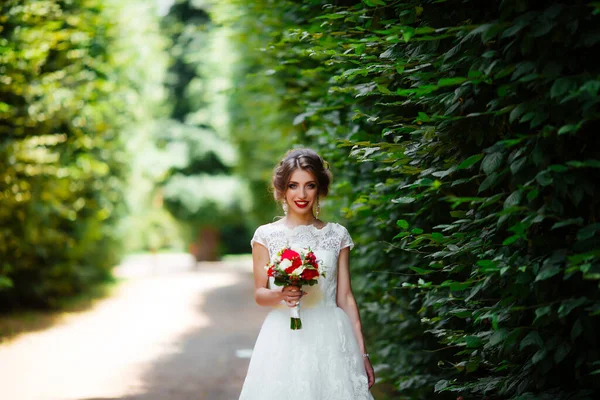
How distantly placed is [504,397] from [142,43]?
18.9 meters

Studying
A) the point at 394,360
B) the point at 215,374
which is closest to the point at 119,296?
the point at 215,374

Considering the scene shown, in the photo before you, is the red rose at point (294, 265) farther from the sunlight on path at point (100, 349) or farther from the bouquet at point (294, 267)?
the sunlight on path at point (100, 349)

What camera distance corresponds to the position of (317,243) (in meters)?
4.27

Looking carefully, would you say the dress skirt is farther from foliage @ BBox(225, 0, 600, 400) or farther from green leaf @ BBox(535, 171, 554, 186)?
green leaf @ BBox(535, 171, 554, 186)

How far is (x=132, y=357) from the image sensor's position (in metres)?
10.3

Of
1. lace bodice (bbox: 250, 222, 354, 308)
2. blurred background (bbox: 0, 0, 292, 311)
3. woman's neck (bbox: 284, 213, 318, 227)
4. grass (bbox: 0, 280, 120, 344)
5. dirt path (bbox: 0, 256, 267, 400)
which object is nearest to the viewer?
lace bodice (bbox: 250, 222, 354, 308)

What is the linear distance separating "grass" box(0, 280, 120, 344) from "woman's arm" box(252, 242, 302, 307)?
878 centimetres

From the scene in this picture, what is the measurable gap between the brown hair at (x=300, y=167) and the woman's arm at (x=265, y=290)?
40 cm

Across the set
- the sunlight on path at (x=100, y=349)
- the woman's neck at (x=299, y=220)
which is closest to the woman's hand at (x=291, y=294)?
the woman's neck at (x=299, y=220)

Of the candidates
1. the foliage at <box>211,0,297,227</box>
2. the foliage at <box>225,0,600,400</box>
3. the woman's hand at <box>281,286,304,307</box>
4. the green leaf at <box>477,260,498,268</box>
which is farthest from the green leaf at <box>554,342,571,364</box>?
the foliage at <box>211,0,297,227</box>

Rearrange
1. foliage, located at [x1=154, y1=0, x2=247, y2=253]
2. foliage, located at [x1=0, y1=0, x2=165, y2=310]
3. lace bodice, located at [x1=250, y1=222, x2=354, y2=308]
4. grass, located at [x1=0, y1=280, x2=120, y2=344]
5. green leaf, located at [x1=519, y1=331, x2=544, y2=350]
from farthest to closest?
foliage, located at [x1=154, y1=0, x2=247, y2=253] → grass, located at [x1=0, y1=280, x2=120, y2=344] → foliage, located at [x1=0, y1=0, x2=165, y2=310] → lace bodice, located at [x1=250, y1=222, x2=354, y2=308] → green leaf, located at [x1=519, y1=331, x2=544, y2=350]

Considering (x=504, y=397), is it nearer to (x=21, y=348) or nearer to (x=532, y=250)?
(x=532, y=250)

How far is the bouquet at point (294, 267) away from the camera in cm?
384

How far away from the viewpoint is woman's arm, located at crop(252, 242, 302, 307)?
3955 mm
